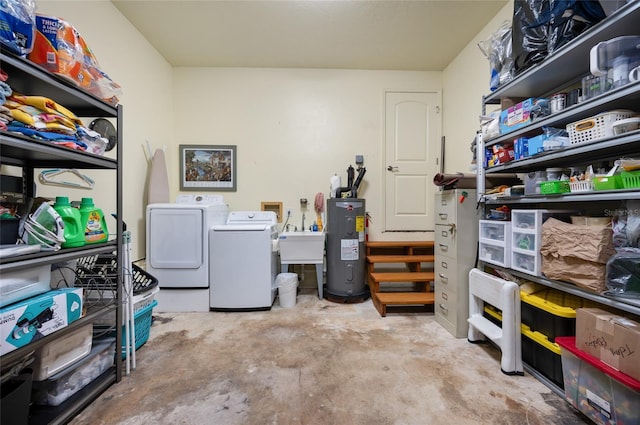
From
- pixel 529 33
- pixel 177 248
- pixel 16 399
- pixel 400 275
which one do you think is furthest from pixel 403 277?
pixel 16 399

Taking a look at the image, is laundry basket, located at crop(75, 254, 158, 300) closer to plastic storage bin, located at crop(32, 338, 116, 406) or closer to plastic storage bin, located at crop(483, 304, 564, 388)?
plastic storage bin, located at crop(32, 338, 116, 406)

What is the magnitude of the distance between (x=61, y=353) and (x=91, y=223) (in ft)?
2.04

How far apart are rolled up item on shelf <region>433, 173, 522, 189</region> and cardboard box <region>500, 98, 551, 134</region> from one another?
1.30 feet

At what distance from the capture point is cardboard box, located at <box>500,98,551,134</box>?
1470mm

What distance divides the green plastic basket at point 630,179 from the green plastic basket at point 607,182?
0.6 inches

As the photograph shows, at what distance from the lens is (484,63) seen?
2.48 m

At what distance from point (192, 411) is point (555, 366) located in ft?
6.24

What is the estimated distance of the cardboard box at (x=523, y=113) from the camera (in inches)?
57.9

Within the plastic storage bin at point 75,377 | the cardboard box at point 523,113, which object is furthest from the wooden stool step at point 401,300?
the plastic storage bin at point 75,377

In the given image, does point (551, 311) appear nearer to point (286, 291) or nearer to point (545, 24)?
point (545, 24)

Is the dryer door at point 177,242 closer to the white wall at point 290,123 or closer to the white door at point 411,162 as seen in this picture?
the white wall at point 290,123

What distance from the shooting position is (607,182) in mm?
1115

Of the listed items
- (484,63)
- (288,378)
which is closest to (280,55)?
(484,63)

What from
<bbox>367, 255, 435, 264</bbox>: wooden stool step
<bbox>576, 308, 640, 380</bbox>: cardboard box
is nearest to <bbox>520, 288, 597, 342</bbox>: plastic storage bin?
<bbox>576, 308, 640, 380</bbox>: cardboard box
